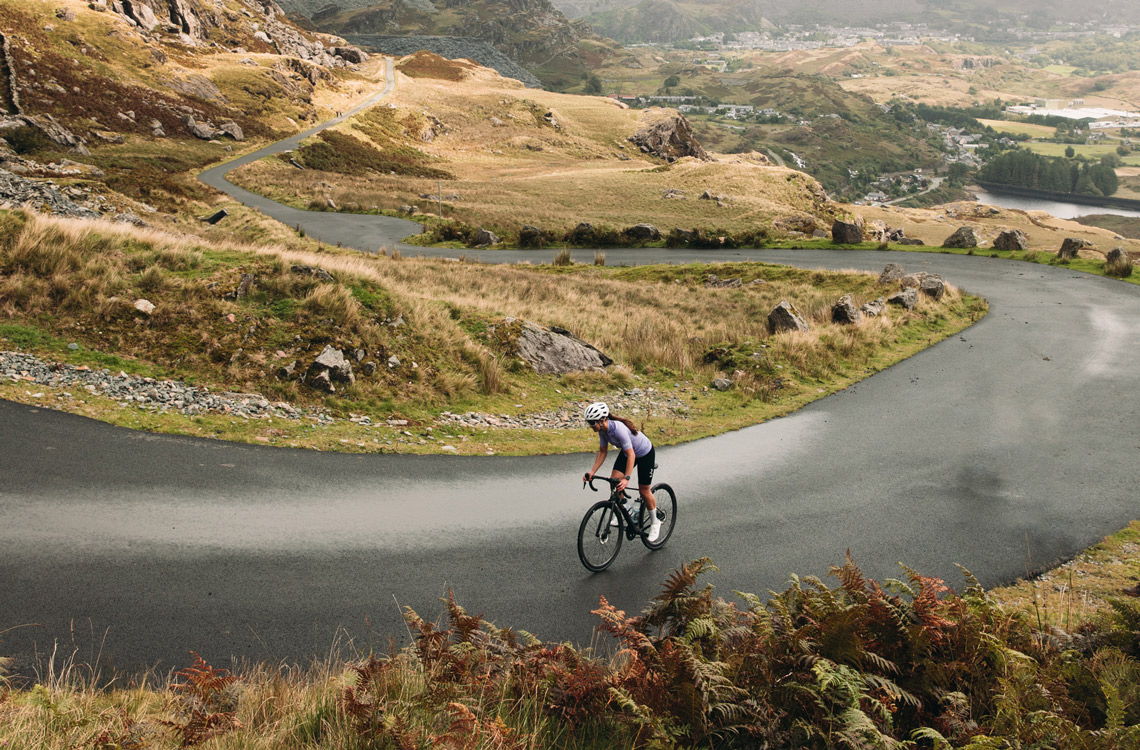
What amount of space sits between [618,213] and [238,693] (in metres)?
57.9

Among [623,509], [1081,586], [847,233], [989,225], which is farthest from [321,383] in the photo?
[989,225]

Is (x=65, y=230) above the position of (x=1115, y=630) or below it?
above

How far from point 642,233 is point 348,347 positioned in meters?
35.3

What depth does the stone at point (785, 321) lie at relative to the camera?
20078 mm

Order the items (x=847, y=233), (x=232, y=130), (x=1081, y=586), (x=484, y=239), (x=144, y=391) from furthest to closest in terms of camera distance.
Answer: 1. (x=232, y=130)
2. (x=847, y=233)
3. (x=484, y=239)
4. (x=144, y=391)
5. (x=1081, y=586)

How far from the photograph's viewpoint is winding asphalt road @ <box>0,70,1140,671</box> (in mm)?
6664

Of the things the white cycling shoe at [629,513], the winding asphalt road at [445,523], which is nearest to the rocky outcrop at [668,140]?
the winding asphalt road at [445,523]

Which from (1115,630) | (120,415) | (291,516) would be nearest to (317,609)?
(291,516)

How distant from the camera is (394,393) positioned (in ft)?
43.2

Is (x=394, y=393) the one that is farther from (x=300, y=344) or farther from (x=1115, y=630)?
(x=1115, y=630)

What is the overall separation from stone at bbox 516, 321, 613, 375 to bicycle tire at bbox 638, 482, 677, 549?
7243 millimetres

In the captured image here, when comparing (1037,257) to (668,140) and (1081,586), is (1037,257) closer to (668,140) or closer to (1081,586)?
(1081,586)

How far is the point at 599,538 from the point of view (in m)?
8.42

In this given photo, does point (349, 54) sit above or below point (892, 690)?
above
